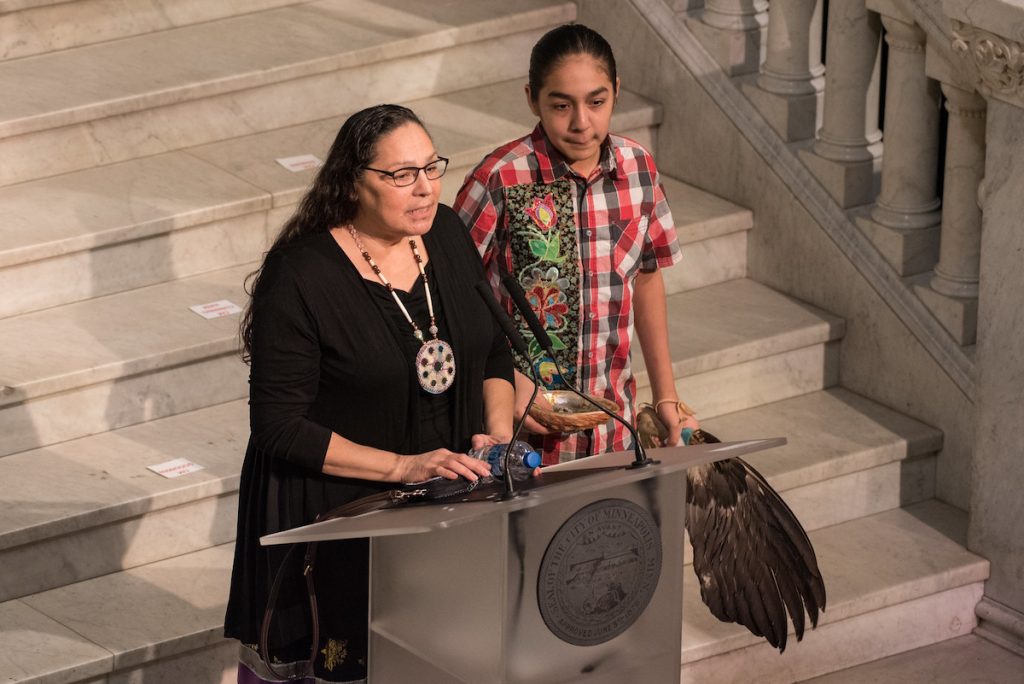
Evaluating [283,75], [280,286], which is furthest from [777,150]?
[280,286]

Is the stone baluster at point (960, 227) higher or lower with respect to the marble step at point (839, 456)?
higher

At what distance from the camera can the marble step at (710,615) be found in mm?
3861

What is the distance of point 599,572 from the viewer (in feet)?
8.79

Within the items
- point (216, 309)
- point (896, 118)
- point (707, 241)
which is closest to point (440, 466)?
point (216, 309)

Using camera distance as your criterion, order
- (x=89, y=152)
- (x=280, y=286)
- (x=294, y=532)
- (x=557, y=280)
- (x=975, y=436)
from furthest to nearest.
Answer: (x=89, y=152) → (x=975, y=436) → (x=557, y=280) → (x=280, y=286) → (x=294, y=532)

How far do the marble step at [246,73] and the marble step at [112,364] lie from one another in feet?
1.79

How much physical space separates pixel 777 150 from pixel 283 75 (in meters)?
1.42

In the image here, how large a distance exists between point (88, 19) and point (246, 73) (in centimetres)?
60

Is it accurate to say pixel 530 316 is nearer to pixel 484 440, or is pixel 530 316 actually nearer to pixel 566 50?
pixel 484 440

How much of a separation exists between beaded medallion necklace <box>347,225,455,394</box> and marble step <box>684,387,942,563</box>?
179 centimetres

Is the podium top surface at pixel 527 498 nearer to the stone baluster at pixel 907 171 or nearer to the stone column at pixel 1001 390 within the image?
the stone column at pixel 1001 390

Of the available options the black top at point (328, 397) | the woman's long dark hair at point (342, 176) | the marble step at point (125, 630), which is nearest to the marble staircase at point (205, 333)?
the marble step at point (125, 630)

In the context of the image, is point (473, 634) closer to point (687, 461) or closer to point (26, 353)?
point (687, 461)

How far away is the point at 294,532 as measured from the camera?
8.38ft
